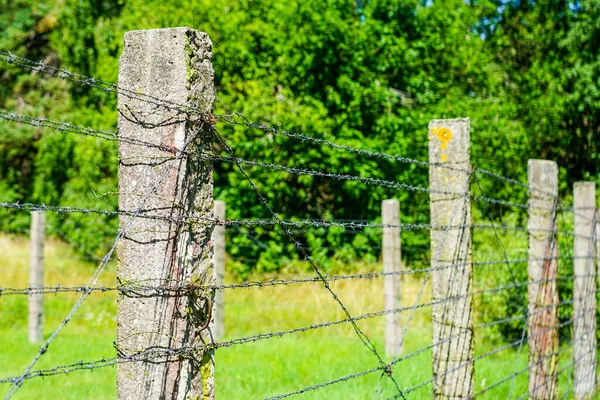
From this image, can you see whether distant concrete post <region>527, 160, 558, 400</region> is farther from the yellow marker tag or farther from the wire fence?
the yellow marker tag

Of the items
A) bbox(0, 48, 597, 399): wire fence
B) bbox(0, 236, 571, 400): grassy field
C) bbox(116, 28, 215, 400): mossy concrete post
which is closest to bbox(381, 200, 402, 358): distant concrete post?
bbox(0, 48, 597, 399): wire fence

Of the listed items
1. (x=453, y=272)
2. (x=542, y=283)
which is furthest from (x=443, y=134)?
(x=542, y=283)

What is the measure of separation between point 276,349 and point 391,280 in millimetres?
1513

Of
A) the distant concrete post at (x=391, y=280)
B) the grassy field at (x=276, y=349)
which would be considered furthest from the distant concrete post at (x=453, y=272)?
the distant concrete post at (x=391, y=280)

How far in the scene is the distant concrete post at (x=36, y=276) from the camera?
935 cm

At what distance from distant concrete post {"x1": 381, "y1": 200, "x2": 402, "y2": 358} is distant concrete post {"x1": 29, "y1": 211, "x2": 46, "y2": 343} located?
4.48 m

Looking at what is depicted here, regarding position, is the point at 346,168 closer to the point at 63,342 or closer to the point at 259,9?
the point at 259,9

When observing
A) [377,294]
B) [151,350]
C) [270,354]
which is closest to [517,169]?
[377,294]

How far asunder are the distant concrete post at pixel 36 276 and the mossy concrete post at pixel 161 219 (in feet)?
24.9

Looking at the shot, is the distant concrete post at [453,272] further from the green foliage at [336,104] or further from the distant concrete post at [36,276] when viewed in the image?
the green foliage at [336,104]

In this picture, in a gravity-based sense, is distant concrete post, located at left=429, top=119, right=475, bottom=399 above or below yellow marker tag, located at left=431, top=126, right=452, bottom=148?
below

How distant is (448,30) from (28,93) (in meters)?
16.9

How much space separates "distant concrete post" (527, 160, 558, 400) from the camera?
217 inches

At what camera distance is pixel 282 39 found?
1534cm
